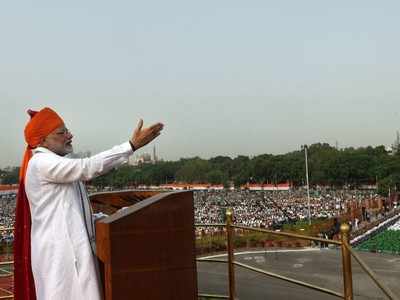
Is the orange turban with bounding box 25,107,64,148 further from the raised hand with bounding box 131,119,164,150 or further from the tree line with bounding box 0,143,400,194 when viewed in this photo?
the tree line with bounding box 0,143,400,194

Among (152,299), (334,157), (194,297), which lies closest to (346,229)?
(194,297)

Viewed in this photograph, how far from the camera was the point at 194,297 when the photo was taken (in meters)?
2.76

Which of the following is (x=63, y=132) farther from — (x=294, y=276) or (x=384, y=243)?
(x=384, y=243)

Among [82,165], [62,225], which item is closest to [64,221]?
[62,225]

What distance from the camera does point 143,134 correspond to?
2.42 m

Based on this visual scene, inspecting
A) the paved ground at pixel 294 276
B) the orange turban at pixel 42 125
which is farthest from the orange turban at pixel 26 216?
the paved ground at pixel 294 276

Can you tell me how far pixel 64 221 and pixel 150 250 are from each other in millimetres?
424

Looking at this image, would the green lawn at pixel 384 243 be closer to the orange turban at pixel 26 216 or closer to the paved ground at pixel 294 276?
the paved ground at pixel 294 276

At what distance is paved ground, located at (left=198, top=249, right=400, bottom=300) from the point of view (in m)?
7.66

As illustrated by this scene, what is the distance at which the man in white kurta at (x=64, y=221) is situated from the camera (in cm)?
233

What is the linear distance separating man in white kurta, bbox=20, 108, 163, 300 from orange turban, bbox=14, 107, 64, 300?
0.09m

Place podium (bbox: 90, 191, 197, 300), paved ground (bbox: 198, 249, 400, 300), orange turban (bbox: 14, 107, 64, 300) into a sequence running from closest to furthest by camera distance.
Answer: podium (bbox: 90, 191, 197, 300) < orange turban (bbox: 14, 107, 64, 300) < paved ground (bbox: 198, 249, 400, 300)

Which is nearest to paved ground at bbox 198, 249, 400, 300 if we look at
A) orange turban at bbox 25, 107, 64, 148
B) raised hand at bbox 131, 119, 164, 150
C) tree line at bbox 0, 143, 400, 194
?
raised hand at bbox 131, 119, 164, 150

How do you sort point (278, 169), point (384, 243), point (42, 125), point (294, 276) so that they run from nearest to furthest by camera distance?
point (42, 125)
point (294, 276)
point (384, 243)
point (278, 169)
